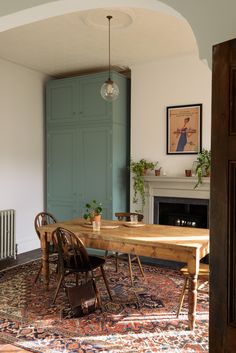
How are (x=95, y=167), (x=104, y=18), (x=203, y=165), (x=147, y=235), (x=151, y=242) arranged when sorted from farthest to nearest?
(x=95, y=167), (x=203, y=165), (x=104, y=18), (x=147, y=235), (x=151, y=242)

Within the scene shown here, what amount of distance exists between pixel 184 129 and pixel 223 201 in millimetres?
3523

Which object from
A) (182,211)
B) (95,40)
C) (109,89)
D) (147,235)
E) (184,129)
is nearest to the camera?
(147,235)

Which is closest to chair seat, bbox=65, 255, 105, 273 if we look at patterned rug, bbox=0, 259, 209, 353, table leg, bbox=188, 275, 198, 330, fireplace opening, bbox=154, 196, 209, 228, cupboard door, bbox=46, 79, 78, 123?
patterned rug, bbox=0, 259, 209, 353

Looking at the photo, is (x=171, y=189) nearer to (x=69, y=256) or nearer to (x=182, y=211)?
(x=182, y=211)

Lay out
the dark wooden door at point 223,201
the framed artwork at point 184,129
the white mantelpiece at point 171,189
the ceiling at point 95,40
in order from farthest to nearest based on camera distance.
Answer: the framed artwork at point 184,129
the white mantelpiece at point 171,189
the ceiling at point 95,40
the dark wooden door at point 223,201

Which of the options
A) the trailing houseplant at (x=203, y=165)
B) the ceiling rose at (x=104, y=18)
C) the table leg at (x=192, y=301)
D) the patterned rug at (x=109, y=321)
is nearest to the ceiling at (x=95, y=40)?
the ceiling rose at (x=104, y=18)

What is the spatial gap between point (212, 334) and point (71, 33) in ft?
11.8

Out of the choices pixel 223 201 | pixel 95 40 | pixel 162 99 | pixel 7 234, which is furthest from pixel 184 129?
pixel 223 201

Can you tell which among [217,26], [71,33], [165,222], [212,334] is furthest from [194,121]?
[212,334]

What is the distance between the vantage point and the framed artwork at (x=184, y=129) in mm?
4743

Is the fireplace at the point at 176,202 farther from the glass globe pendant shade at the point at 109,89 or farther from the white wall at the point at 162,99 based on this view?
the glass globe pendant shade at the point at 109,89

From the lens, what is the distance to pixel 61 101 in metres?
5.57

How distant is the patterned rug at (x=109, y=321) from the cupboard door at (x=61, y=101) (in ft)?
8.82

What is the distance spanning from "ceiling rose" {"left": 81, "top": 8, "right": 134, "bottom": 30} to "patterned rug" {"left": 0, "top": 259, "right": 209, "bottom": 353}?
294cm
